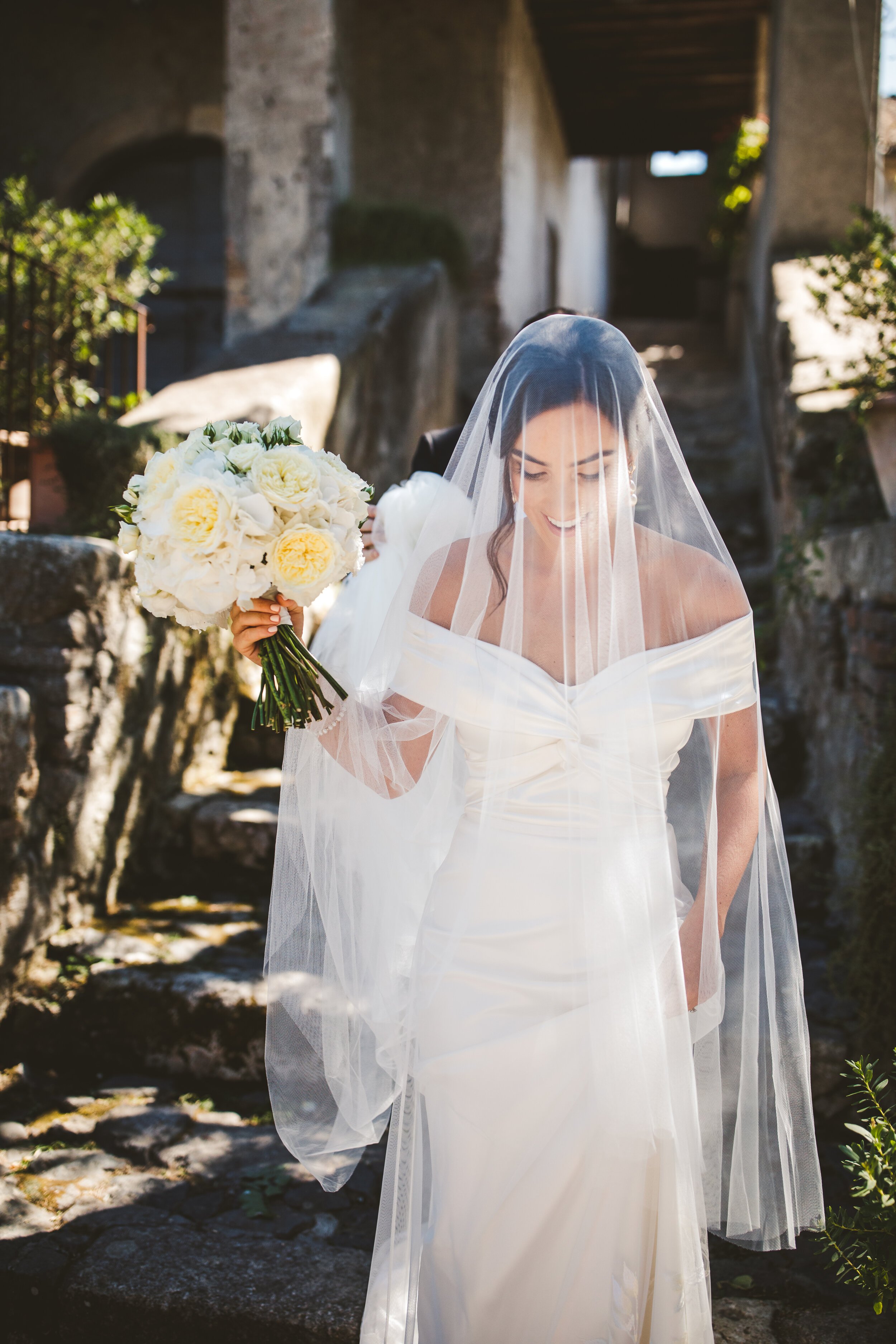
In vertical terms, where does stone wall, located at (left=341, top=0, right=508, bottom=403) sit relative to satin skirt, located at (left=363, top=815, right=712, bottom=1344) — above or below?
above

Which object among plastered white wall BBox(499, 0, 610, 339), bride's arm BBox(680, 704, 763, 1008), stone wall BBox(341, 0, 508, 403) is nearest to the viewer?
bride's arm BBox(680, 704, 763, 1008)

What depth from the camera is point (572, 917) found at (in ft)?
5.90

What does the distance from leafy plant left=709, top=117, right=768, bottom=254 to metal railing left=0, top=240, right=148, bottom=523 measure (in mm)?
5463

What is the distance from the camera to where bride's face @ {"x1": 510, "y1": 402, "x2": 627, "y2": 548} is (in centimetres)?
178

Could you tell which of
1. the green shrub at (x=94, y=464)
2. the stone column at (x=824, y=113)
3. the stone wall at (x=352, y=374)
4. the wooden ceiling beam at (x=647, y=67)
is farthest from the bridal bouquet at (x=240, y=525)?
the wooden ceiling beam at (x=647, y=67)

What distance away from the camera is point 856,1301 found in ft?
7.09

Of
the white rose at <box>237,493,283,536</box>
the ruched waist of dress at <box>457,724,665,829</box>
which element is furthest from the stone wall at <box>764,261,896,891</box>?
the white rose at <box>237,493,283,536</box>

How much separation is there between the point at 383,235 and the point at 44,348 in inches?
105

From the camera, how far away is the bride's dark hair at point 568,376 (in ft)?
5.83

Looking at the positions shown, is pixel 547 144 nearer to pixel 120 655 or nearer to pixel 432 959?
pixel 120 655

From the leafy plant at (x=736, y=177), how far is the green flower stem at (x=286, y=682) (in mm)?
7907

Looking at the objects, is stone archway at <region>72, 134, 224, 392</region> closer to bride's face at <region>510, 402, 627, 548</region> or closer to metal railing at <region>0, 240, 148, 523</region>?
metal railing at <region>0, 240, 148, 523</region>

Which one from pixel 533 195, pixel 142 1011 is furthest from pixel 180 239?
pixel 142 1011

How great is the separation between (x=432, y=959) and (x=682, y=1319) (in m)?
0.71
